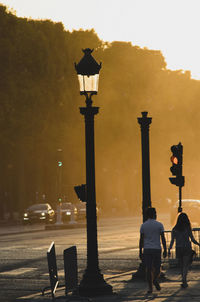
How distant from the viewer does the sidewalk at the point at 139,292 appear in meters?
15.2

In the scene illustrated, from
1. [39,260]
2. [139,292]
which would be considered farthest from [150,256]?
[39,260]

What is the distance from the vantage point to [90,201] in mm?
16141

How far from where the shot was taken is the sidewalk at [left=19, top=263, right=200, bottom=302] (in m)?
15.2

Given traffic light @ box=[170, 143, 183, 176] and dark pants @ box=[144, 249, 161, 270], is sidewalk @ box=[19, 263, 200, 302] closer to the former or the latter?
dark pants @ box=[144, 249, 161, 270]

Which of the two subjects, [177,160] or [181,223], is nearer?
[181,223]

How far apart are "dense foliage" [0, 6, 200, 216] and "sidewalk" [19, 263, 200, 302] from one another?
3926 cm

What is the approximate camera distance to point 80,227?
52.8 metres

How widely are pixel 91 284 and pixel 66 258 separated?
0.81 m

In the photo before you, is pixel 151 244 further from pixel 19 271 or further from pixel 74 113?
pixel 74 113

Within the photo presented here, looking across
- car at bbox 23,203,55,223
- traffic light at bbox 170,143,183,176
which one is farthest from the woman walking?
car at bbox 23,203,55,223

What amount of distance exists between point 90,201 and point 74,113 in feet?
155

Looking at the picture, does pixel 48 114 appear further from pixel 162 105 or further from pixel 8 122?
pixel 162 105

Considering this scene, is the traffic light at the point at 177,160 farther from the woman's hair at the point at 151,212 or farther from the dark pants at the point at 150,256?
the dark pants at the point at 150,256

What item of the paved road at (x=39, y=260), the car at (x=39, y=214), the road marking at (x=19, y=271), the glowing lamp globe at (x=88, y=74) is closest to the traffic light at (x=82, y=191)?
the glowing lamp globe at (x=88, y=74)
